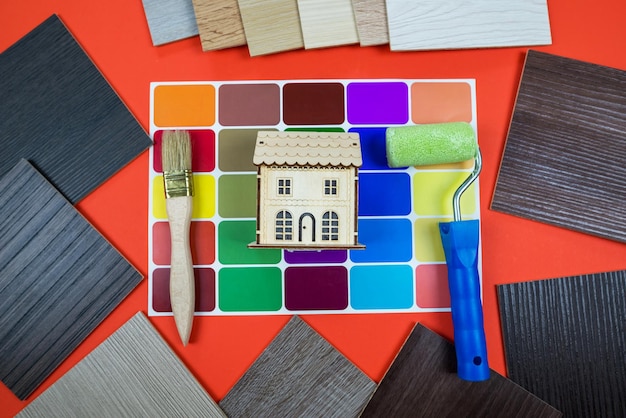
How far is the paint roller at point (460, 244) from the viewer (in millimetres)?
962

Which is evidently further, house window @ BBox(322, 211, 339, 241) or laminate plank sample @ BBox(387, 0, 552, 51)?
laminate plank sample @ BBox(387, 0, 552, 51)

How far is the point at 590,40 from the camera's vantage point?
106 centimetres

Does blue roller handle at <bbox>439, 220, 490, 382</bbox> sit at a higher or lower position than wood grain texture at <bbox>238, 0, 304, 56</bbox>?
lower

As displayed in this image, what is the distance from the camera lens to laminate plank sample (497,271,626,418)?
3.35 ft

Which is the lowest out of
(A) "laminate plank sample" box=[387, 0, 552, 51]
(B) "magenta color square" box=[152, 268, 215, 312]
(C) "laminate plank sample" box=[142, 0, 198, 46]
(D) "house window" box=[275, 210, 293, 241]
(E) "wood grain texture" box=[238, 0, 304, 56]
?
(B) "magenta color square" box=[152, 268, 215, 312]

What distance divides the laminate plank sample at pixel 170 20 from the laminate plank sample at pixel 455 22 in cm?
39

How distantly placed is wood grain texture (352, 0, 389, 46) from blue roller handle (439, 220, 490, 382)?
390mm

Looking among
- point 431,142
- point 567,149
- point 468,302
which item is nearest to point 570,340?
point 468,302

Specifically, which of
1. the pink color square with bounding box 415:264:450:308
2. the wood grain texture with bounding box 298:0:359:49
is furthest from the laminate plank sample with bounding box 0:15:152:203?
the pink color square with bounding box 415:264:450:308

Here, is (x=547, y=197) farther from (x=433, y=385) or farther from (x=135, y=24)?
(x=135, y=24)

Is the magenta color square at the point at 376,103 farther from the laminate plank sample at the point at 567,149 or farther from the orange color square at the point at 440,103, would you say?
the laminate plank sample at the point at 567,149

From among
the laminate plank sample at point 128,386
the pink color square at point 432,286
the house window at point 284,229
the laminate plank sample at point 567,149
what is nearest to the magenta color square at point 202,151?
the house window at point 284,229

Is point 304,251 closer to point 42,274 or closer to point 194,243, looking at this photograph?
point 194,243

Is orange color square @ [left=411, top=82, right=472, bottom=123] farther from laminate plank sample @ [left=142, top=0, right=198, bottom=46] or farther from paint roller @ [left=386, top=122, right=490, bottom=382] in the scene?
laminate plank sample @ [left=142, top=0, right=198, bottom=46]
